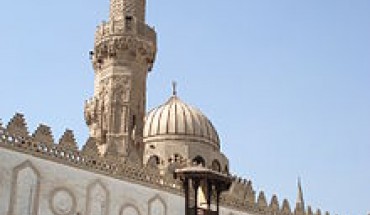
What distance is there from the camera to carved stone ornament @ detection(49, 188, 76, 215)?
61.6ft

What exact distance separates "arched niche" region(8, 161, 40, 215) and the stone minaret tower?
10007 mm

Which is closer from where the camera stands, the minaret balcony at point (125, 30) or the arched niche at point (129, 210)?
the arched niche at point (129, 210)

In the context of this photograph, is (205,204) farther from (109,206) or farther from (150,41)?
(150,41)

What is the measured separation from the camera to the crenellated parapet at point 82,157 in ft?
60.4

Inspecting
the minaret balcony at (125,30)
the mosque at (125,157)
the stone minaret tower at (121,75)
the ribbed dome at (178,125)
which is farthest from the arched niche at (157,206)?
the minaret balcony at (125,30)

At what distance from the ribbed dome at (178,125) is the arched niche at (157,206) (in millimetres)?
9067

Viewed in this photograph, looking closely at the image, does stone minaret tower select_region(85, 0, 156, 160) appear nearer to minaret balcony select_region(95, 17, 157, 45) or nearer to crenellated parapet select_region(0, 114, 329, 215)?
minaret balcony select_region(95, 17, 157, 45)

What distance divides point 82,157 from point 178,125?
11.7 m

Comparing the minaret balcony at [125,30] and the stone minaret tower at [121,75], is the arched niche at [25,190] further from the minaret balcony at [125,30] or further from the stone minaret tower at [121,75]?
the minaret balcony at [125,30]

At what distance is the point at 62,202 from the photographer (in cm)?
1900

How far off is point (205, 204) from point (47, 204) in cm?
462

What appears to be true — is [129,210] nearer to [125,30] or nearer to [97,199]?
[97,199]

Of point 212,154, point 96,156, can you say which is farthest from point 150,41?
point 96,156

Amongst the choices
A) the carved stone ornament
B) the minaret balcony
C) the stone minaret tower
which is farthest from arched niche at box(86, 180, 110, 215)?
the minaret balcony
